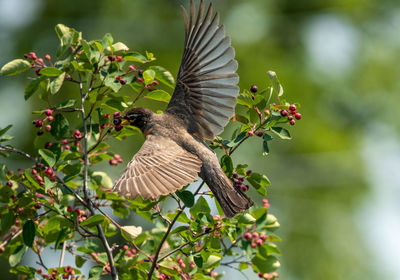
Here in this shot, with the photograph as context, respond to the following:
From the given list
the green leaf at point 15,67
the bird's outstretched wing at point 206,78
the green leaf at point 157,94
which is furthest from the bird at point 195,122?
the green leaf at point 15,67

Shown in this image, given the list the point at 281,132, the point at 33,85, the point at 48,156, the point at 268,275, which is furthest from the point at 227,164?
the point at 33,85

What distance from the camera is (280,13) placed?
766 inches

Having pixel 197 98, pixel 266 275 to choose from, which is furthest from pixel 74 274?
pixel 197 98

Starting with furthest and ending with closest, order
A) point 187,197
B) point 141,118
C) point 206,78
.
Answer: point 141,118
point 206,78
point 187,197

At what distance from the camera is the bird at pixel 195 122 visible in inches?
158

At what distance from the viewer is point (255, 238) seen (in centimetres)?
373

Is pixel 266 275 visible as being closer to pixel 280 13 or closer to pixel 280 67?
pixel 280 67

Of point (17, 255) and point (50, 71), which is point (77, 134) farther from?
point (17, 255)

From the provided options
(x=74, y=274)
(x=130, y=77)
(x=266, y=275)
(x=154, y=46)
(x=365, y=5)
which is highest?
(x=365, y=5)

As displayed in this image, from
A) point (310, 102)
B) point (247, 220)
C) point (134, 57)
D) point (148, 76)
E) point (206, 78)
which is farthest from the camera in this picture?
point (310, 102)

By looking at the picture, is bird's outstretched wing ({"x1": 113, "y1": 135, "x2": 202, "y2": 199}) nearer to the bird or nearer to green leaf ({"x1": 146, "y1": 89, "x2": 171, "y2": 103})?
the bird

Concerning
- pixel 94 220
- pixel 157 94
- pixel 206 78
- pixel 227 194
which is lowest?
pixel 94 220

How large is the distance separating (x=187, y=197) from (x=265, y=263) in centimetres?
60

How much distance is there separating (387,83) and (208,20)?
45.1 feet
